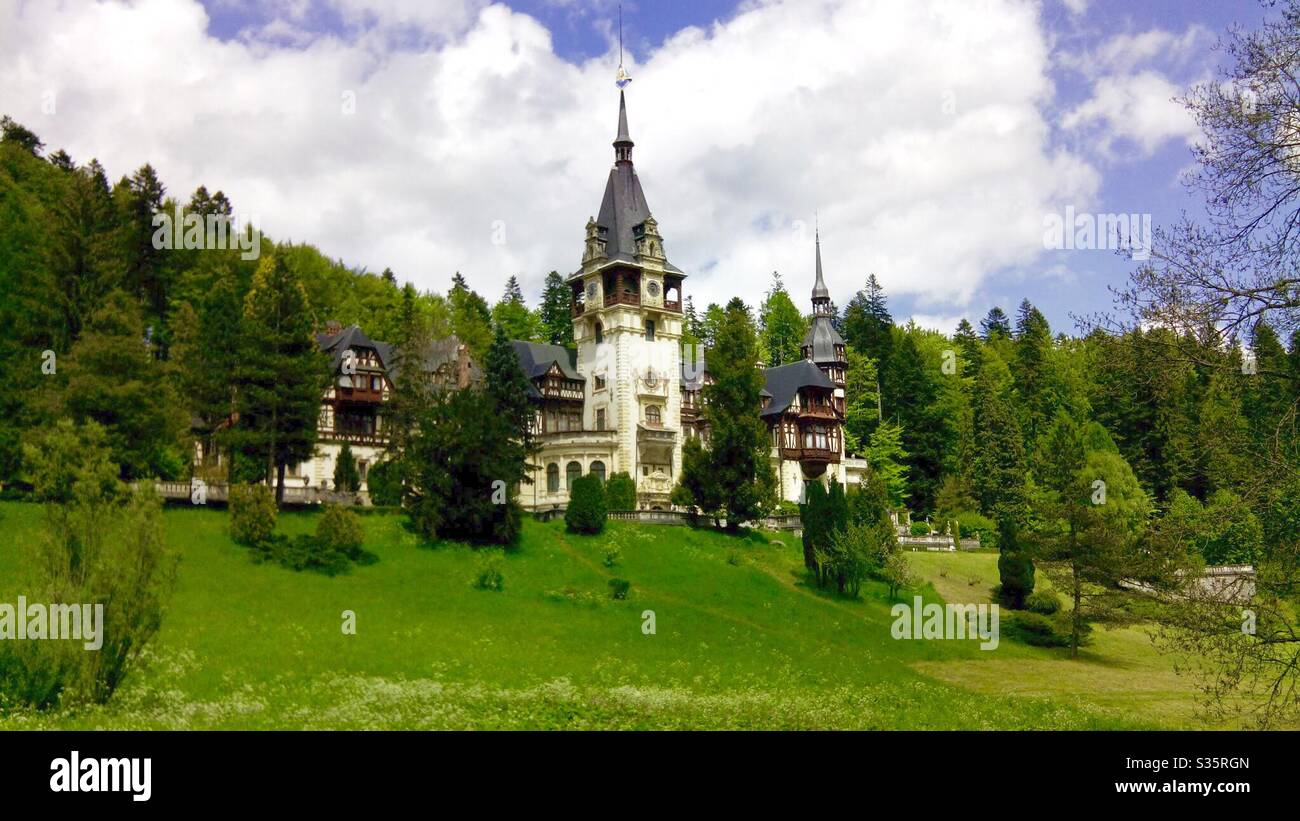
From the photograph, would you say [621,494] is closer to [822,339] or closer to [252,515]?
[252,515]

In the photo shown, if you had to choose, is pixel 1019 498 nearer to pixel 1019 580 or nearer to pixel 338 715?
pixel 1019 580

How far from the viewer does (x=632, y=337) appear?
69.6 meters

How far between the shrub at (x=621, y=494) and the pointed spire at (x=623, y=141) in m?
A: 26.0

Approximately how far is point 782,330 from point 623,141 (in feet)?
126

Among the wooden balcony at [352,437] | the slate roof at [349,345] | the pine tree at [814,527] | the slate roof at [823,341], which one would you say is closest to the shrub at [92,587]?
the pine tree at [814,527]

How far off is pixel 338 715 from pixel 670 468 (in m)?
48.5

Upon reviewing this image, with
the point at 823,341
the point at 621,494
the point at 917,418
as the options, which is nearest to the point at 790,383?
the point at 823,341

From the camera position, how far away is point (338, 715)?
21.2 meters

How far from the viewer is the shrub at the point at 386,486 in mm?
53875

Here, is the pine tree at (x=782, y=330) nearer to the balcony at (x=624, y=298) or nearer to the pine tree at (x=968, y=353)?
the pine tree at (x=968, y=353)

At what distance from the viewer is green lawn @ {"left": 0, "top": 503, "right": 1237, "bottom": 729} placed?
23.3m
